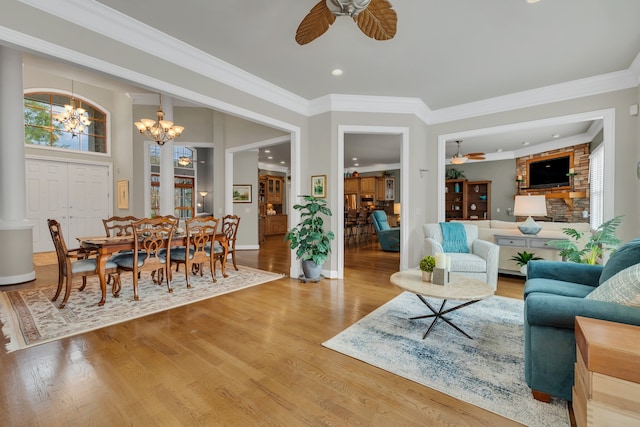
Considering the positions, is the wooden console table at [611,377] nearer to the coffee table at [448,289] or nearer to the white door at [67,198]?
the coffee table at [448,289]

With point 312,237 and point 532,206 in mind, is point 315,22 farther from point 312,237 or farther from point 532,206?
point 532,206

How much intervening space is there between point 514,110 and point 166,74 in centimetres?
498

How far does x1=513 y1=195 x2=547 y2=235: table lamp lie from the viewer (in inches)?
165

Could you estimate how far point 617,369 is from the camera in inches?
46.5

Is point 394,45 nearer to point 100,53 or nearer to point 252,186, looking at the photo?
point 100,53

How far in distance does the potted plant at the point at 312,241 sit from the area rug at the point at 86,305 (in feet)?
2.15

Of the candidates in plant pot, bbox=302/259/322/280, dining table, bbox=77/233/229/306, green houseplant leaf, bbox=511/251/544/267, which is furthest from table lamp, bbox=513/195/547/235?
dining table, bbox=77/233/229/306

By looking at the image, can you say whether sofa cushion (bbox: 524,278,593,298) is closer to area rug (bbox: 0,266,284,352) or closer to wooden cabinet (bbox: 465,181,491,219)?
area rug (bbox: 0,266,284,352)

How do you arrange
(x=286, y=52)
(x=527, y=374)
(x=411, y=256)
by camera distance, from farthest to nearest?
(x=411, y=256), (x=286, y=52), (x=527, y=374)

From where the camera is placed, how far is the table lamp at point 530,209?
420 cm

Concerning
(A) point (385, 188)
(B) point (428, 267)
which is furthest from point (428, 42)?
(A) point (385, 188)

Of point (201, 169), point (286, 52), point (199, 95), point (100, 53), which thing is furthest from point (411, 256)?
point (201, 169)

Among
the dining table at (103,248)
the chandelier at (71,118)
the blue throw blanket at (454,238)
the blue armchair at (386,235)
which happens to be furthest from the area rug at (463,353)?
the chandelier at (71,118)

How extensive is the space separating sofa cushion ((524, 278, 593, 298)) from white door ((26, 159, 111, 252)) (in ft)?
29.8
